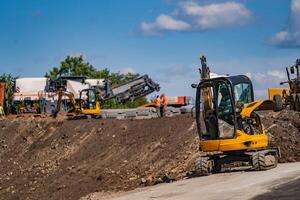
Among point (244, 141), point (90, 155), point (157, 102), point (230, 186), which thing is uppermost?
point (157, 102)

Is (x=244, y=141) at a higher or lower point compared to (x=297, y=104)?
lower

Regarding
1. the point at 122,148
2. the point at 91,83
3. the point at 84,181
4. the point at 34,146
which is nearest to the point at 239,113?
the point at 84,181

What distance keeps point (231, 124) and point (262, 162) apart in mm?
1435

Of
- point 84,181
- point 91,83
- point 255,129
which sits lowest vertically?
point 84,181

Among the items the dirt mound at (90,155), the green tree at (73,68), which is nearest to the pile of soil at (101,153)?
the dirt mound at (90,155)

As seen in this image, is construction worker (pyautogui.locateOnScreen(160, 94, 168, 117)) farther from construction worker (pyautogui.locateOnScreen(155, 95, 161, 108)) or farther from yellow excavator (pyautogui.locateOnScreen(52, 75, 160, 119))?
yellow excavator (pyautogui.locateOnScreen(52, 75, 160, 119))

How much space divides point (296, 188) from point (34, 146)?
22.8 m

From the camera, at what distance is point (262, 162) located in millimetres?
17219

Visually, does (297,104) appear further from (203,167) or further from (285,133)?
(203,167)

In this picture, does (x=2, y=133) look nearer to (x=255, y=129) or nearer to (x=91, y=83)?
(x=91, y=83)

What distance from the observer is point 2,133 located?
125 ft

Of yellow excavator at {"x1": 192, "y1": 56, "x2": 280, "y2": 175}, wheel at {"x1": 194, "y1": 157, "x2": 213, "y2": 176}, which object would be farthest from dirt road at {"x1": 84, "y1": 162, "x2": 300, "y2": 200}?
yellow excavator at {"x1": 192, "y1": 56, "x2": 280, "y2": 175}

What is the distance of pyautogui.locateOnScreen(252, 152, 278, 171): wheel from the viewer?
1723 centimetres

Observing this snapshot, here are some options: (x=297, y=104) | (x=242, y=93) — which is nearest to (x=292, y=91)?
(x=297, y=104)
